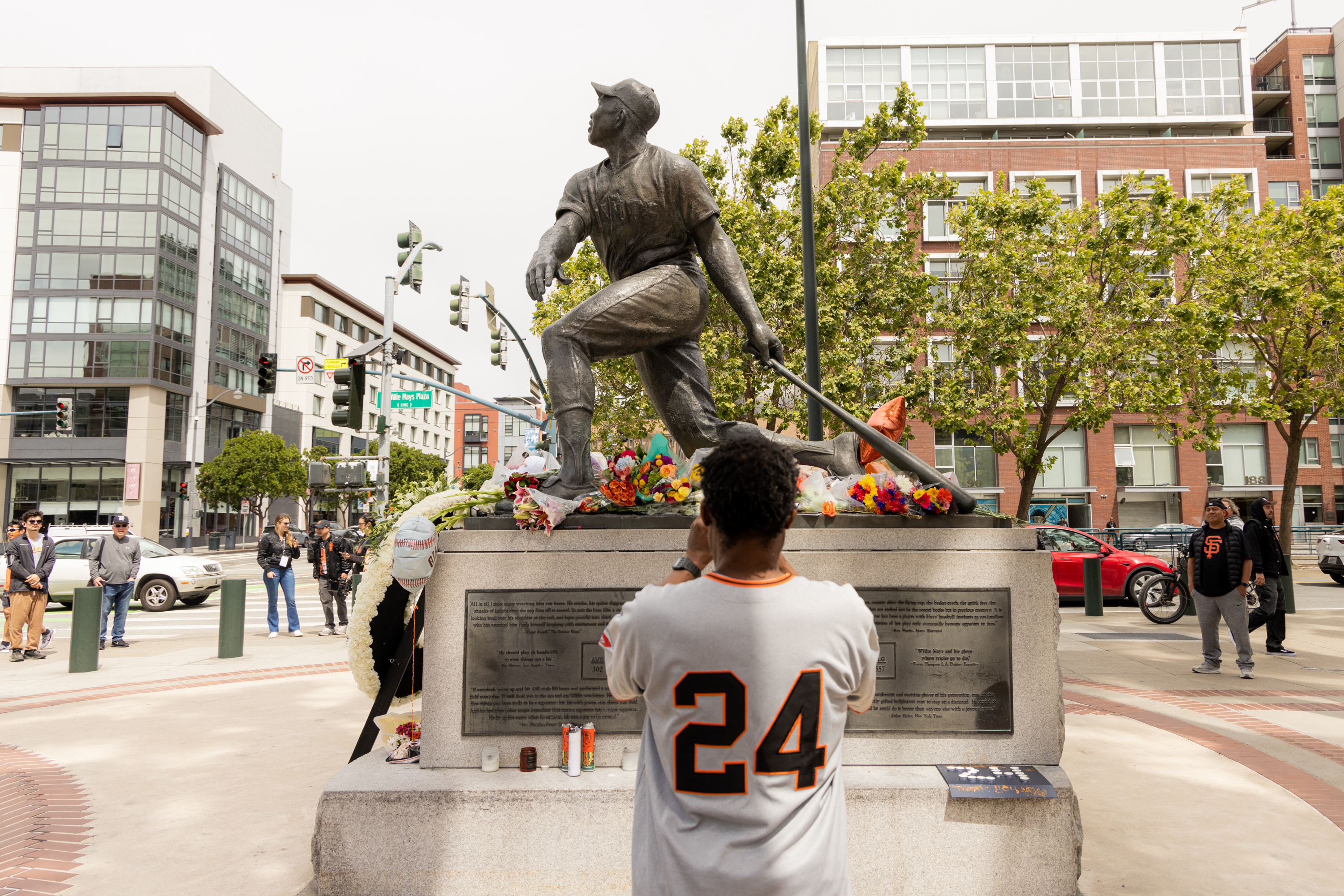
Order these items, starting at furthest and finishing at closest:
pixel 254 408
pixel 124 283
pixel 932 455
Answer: pixel 254 408 → pixel 124 283 → pixel 932 455

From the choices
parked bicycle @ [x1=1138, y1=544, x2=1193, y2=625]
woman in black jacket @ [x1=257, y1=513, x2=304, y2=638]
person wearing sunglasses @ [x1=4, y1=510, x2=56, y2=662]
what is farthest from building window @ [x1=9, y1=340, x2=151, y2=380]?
parked bicycle @ [x1=1138, y1=544, x2=1193, y2=625]

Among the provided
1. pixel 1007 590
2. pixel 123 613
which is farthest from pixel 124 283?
pixel 1007 590

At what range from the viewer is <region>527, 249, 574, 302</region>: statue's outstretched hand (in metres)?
4.23

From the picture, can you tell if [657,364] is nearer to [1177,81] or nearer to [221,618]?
[221,618]

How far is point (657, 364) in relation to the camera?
4.75 meters

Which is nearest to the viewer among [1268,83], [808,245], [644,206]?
[644,206]

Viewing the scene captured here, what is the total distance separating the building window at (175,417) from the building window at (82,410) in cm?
202

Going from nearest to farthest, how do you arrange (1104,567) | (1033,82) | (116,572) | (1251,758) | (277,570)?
(1251,758) < (116,572) < (277,570) < (1104,567) < (1033,82)

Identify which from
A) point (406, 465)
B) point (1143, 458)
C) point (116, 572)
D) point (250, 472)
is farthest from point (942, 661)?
point (406, 465)

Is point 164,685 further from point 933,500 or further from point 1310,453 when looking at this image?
point 1310,453

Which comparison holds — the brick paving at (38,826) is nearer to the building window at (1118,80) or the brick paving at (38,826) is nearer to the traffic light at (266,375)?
the traffic light at (266,375)

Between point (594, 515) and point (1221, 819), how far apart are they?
12.7 feet

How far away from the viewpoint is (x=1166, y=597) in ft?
47.4

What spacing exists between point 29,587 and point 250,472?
3979cm
